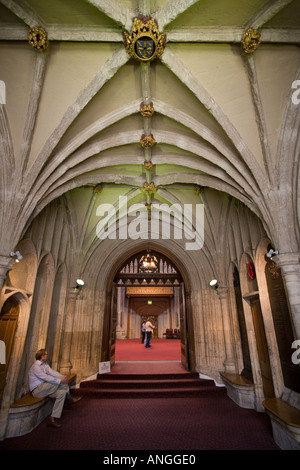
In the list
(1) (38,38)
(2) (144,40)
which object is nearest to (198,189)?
(2) (144,40)

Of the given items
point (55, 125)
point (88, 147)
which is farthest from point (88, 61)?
point (88, 147)

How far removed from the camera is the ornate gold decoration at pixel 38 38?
3293mm

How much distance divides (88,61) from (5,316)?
5.11 m

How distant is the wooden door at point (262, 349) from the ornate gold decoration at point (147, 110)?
5.11 meters

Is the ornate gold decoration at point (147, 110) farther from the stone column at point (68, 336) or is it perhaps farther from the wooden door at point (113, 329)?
the wooden door at point (113, 329)

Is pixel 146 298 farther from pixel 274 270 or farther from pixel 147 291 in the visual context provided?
pixel 274 270

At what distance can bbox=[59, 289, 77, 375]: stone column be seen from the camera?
6439 mm

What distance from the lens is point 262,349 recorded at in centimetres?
527

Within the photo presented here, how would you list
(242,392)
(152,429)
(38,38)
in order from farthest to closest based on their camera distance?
(242,392), (152,429), (38,38)

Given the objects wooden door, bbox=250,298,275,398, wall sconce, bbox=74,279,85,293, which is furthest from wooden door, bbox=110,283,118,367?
wooden door, bbox=250,298,275,398

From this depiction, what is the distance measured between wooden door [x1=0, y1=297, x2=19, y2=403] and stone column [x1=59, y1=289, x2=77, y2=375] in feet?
7.58

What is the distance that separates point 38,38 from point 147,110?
2024mm

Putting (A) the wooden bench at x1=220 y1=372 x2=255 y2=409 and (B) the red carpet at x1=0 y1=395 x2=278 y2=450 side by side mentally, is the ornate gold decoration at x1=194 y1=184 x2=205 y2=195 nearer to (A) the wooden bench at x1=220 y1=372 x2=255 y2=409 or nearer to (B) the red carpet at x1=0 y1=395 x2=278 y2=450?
(A) the wooden bench at x1=220 y1=372 x2=255 y2=409
